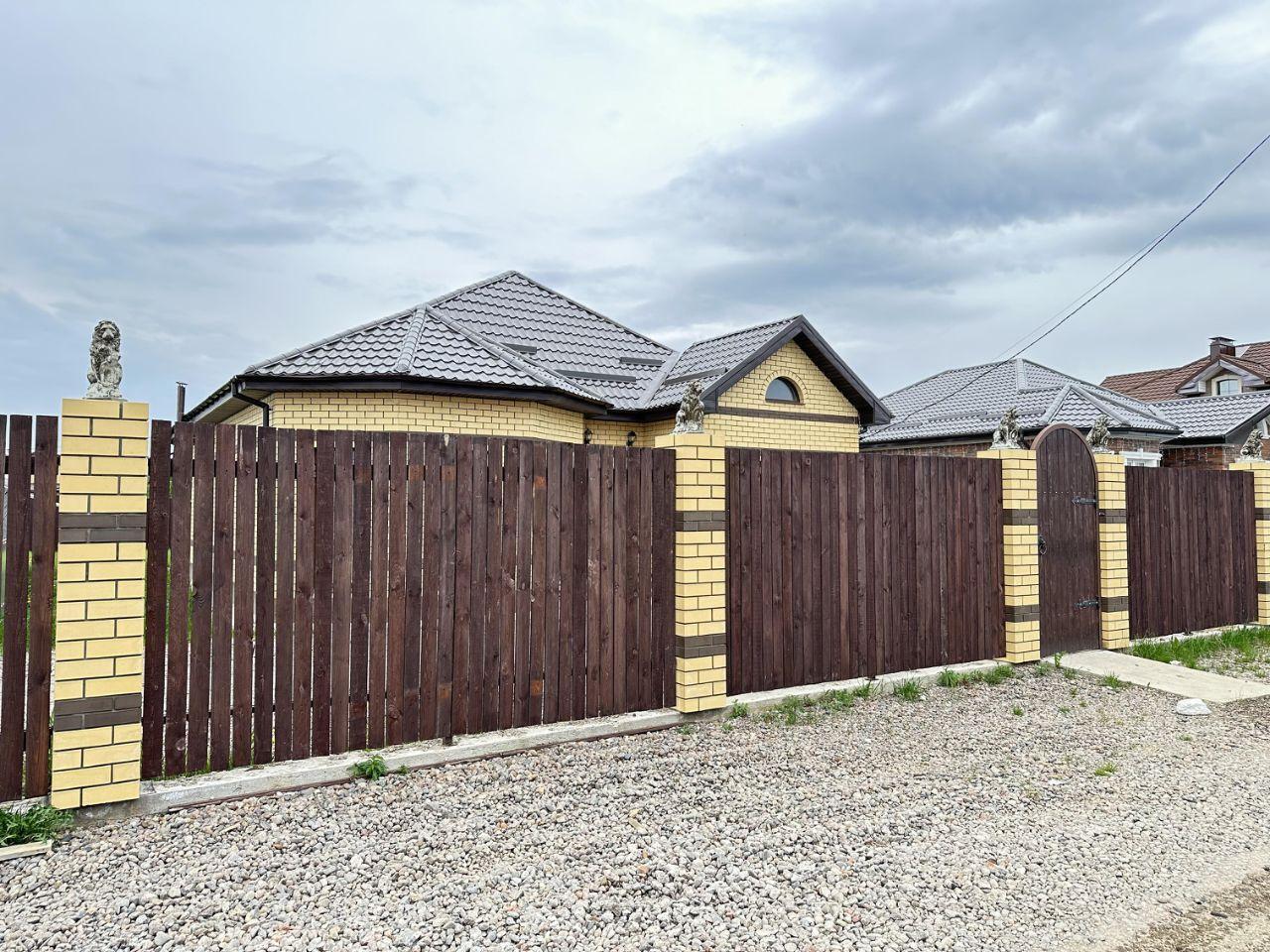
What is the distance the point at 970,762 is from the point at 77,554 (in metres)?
5.08

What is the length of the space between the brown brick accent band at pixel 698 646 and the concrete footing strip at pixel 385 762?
0.41 meters

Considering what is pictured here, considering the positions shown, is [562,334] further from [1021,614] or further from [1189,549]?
[1189,549]

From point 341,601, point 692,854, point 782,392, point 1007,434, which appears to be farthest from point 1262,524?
point 341,601

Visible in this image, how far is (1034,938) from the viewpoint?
298 cm

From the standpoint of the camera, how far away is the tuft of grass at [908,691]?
20.8 ft

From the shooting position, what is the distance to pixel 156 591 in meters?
4.05

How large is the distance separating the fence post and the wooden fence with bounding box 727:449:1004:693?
5275mm

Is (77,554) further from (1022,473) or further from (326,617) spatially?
(1022,473)

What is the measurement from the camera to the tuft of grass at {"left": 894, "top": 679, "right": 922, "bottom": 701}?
6.33m

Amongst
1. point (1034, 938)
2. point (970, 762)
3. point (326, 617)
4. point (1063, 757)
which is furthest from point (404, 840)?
point (1063, 757)

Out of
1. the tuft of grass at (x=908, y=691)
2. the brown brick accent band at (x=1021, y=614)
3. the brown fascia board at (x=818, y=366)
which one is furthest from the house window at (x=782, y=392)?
the tuft of grass at (x=908, y=691)

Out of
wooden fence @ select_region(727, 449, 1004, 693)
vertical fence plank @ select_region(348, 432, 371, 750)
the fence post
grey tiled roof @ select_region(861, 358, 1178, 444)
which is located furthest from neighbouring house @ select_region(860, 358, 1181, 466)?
vertical fence plank @ select_region(348, 432, 371, 750)

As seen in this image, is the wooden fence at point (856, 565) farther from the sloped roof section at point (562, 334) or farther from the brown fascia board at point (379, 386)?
the sloped roof section at point (562, 334)

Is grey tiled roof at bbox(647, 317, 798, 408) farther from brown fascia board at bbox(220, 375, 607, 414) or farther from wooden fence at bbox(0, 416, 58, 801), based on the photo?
wooden fence at bbox(0, 416, 58, 801)
